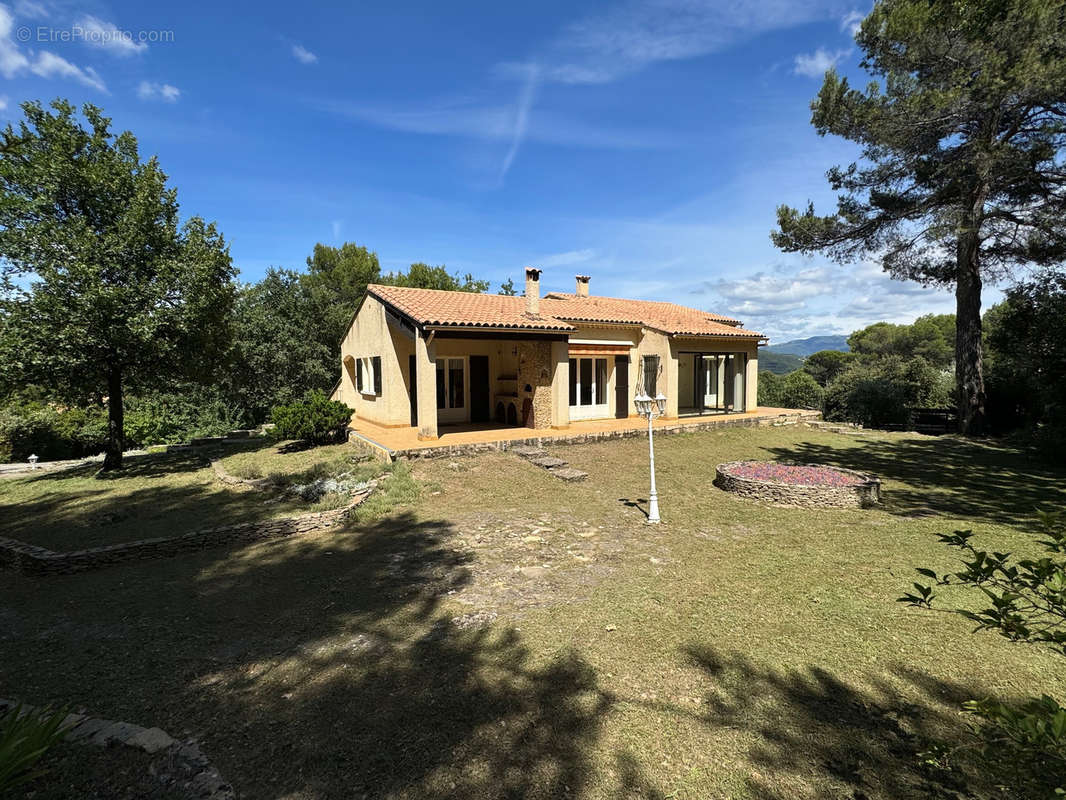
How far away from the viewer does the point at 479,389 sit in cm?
1944

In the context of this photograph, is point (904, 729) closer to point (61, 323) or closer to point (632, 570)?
point (632, 570)

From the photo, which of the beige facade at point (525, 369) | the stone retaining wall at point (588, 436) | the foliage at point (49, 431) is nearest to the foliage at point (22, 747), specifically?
the stone retaining wall at point (588, 436)

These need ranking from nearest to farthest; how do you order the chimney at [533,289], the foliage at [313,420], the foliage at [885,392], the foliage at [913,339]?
1. the foliage at [313,420]
2. the chimney at [533,289]
3. the foliage at [885,392]
4. the foliage at [913,339]

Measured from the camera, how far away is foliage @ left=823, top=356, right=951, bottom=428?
21547mm

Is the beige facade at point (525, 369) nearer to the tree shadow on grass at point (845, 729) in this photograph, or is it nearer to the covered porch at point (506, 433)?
the covered porch at point (506, 433)

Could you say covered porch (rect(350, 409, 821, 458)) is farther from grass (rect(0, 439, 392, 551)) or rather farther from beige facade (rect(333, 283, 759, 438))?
grass (rect(0, 439, 392, 551))

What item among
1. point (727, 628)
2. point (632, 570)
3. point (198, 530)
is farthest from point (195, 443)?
point (727, 628)

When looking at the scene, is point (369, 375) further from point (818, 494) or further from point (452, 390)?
point (818, 494)

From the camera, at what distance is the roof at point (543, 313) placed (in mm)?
Answer: 15289

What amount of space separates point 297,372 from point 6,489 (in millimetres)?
14465

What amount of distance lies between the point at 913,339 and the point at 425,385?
5738 cm

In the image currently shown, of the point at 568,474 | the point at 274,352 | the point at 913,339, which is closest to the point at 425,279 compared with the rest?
the point at 274,352

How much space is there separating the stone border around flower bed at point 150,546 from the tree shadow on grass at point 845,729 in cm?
724

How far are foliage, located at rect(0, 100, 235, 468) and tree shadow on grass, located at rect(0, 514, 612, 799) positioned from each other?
924cm
